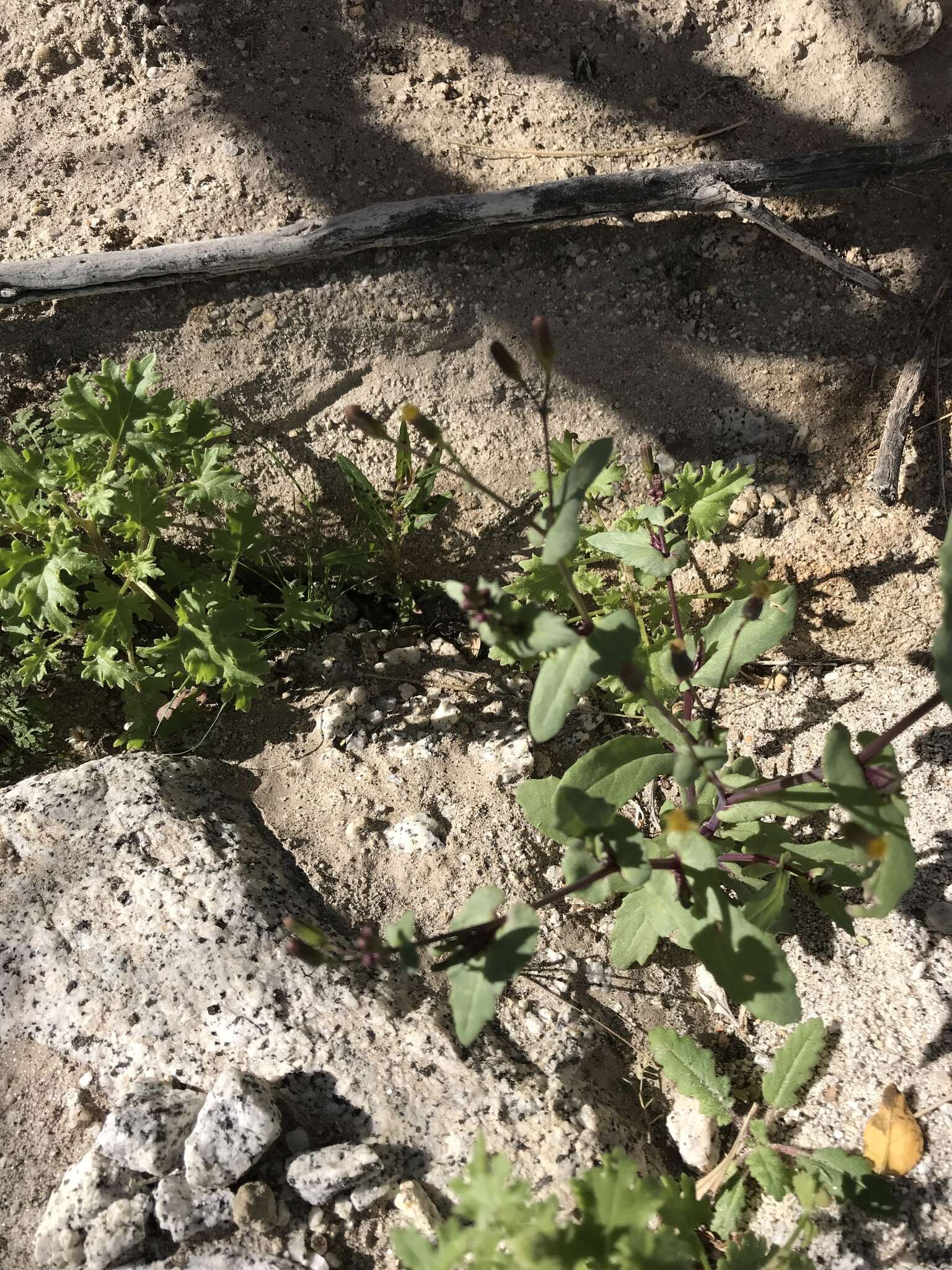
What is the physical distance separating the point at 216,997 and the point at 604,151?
11.7 ft

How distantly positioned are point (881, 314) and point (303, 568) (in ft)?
8.80

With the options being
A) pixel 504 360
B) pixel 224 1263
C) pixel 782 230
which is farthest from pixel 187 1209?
pixel 782 230

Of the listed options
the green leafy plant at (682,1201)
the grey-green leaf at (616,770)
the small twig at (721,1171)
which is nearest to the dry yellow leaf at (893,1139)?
the green leafy plant at (682,1201)

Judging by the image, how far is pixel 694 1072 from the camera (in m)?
2.65

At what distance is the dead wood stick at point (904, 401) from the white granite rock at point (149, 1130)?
3337 mm

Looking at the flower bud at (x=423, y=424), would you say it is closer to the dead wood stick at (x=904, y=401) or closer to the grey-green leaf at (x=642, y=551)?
the grey-green leaf at (x=642, y=551)

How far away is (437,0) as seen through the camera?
399 cm

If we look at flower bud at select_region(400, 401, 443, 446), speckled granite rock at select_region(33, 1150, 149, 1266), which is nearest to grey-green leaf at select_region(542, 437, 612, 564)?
flower bud at select_region(400, 401, 443, 446)

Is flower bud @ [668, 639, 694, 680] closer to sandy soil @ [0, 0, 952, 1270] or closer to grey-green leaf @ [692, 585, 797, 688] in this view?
grey-green leaf @ [692, 585, 797, 688]

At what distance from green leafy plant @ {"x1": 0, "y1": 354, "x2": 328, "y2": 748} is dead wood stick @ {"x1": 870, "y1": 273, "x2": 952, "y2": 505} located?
2.35 meters

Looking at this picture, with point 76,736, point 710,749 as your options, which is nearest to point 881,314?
point 710,749

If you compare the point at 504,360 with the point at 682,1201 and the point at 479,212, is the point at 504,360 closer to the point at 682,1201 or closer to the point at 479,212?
the point at 479,212

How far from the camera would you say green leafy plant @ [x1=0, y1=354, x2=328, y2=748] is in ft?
10.1

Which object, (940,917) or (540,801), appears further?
(940,917)
